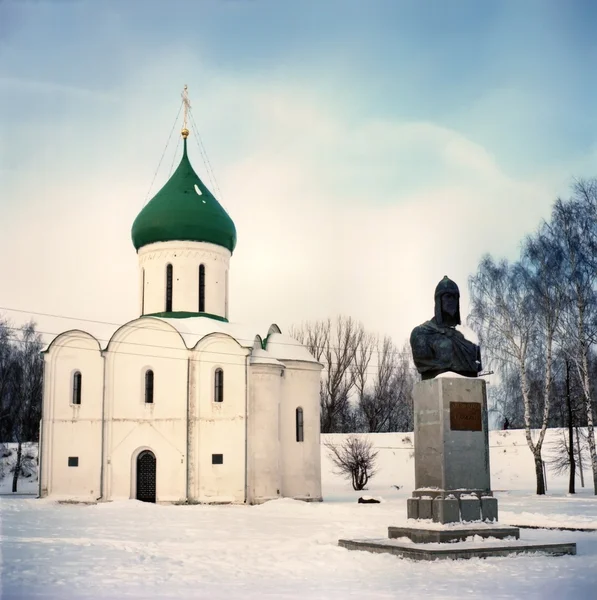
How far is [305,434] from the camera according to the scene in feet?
83.0

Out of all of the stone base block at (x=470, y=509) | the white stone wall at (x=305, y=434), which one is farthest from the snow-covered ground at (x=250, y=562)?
the white stone wall at (x=305, y=434)

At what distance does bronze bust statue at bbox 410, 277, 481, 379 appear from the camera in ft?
35.6

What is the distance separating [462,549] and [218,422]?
48.0 ft

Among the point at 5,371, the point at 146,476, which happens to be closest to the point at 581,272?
the point at 146,476

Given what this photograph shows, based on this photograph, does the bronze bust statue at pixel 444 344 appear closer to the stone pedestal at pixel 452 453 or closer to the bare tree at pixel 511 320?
the stone pedestal at pixel 452 453

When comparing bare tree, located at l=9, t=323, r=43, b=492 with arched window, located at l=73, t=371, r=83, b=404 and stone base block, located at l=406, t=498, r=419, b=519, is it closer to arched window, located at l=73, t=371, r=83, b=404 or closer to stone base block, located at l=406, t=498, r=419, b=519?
arched window, located at l=73, t=371, r=83, b=404

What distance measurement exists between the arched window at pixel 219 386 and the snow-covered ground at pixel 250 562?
590cm

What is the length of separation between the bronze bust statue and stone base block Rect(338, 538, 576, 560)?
2247 mm

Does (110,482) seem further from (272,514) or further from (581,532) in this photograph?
(581,532)

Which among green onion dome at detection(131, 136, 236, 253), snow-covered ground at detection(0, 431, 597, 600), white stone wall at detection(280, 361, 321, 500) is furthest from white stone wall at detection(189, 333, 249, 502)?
snow-covered ground at detection(0, 431, 597, 600)

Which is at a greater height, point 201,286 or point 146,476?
point 201,286

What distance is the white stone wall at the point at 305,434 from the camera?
24594 mm

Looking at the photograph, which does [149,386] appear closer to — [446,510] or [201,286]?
[201,286]

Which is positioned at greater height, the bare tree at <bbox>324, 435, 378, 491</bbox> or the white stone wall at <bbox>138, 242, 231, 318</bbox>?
the white stone wall at <bbox>138, 242, 231, 318</bbox>
